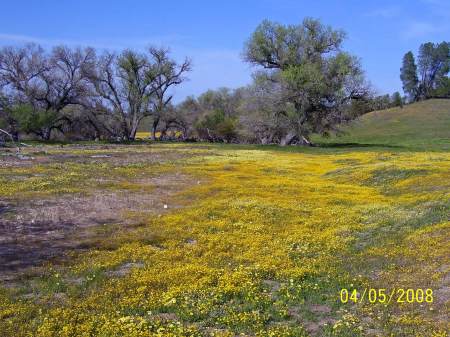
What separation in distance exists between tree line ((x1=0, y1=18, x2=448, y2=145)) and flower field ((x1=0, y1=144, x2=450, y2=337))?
41.0 m

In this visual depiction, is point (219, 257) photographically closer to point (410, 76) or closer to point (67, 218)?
point (67, 218)

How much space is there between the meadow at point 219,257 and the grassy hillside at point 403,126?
61.3 metres

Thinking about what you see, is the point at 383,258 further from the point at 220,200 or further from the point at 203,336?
the point at 220,200

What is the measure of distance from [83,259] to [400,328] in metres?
7.93

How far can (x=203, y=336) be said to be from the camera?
334 inches

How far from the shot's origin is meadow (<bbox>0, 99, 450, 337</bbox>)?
909cm

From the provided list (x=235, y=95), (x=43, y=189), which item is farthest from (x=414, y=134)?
(x=43, y=189)

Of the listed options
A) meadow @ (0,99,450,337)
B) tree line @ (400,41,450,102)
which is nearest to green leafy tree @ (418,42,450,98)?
tree line @ (400,41,450,102)

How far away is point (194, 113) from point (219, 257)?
8362cm

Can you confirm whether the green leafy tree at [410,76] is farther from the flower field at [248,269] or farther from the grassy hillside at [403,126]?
the flower field at [248,269]

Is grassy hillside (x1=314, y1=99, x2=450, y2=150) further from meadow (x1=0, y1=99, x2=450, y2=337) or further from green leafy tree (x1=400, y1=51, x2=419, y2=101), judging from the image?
meadow (x1=0, y1=99, x2=450, y2=337)

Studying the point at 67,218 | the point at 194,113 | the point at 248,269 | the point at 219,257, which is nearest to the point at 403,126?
the point at 194,113

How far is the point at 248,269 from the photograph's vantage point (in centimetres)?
1212

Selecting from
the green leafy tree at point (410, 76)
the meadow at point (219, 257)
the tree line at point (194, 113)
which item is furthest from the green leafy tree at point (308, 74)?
the green leafy tree at point (410, 76)
